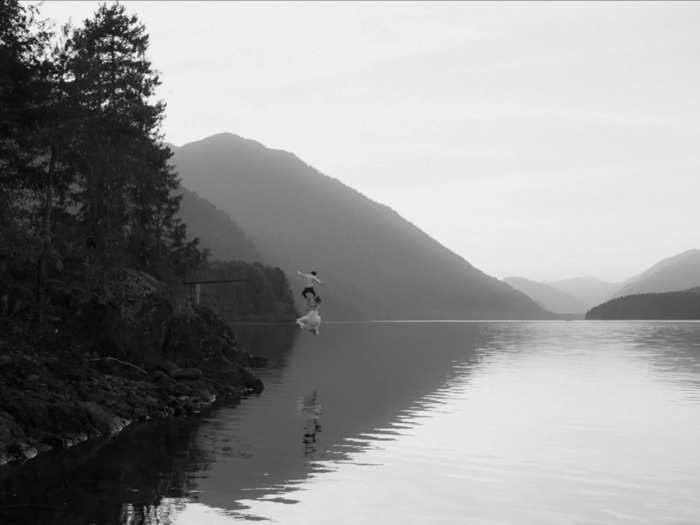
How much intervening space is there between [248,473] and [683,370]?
6704 cm

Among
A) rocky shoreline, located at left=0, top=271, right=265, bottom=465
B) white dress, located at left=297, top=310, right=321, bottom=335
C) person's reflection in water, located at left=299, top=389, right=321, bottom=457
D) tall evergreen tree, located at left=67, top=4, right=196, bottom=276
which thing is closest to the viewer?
rocky shoreline, located at left=0, top=271, right=265, bottom=465

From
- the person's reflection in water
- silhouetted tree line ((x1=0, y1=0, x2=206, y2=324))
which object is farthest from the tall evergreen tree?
the person's reflection in water

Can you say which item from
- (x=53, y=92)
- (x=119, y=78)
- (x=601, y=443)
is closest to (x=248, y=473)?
(x=601, y=443)

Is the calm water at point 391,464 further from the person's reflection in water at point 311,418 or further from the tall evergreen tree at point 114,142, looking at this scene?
the tall evergreen tree at point 114,142

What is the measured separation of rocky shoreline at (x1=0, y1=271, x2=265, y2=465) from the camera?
31391mm

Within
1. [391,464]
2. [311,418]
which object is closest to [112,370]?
[311,418]

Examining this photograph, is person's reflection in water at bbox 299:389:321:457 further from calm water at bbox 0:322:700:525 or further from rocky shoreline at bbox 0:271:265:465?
rocky shoreline at bbox 0:271:265:465

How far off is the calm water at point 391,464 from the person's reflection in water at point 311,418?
0.13m

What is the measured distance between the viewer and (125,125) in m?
54.2

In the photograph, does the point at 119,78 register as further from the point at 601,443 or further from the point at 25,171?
the point at 601,443

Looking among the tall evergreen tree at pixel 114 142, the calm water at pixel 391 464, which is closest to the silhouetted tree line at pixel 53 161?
the tall evergreen tree at pixel 114 142

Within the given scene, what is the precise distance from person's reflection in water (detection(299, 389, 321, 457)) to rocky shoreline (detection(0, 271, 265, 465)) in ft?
16.9

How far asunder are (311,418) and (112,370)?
1231cm

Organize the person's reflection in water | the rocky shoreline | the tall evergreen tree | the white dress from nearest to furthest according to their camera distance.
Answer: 1. the rocky shoreline
2. the person's reflection in water
3. the white dress
4. the tall evergreen tree
